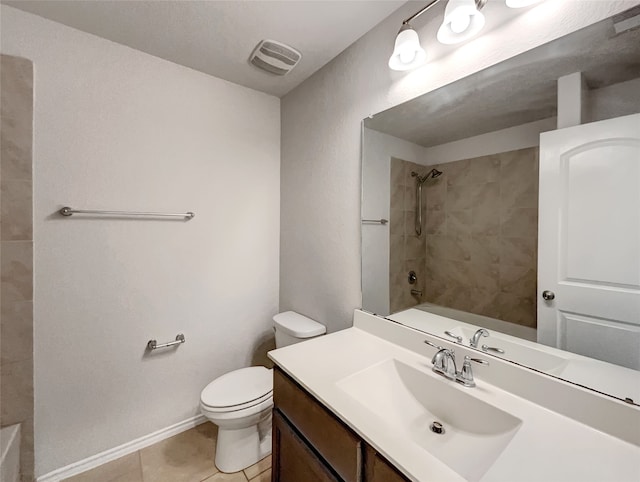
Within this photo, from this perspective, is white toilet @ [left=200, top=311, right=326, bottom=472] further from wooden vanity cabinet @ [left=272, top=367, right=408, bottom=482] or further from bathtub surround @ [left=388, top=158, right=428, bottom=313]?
bathtub surround @ [left=388, top=158, right=428, bottom=313]

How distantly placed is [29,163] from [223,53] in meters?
1.14

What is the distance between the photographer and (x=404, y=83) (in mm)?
1216

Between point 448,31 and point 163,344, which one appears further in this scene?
point 163,344

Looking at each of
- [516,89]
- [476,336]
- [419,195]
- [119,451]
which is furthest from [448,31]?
[119,451]

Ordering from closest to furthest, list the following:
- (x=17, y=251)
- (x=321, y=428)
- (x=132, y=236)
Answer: (x=321, y=428), (x=17, y=251), (x=132, y=236)

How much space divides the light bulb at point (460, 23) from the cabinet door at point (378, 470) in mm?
1367

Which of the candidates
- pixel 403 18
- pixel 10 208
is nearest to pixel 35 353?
pixel 10 208

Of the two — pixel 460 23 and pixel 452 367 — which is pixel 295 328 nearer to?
pixel 452 367

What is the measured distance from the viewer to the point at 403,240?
1284mm

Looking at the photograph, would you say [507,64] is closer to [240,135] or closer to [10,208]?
[240,135]

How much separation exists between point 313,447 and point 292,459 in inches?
6.8

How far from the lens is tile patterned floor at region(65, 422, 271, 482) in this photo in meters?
1.38

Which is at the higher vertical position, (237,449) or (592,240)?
(592,240)

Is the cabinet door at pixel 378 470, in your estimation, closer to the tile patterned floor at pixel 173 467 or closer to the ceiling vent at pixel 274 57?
the tile patterned floor at pixel 173 467
